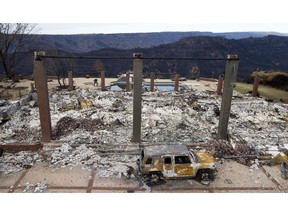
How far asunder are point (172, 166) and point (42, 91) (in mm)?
7017

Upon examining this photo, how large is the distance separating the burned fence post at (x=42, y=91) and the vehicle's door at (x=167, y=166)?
6.36m

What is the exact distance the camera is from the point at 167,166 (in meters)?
9.80

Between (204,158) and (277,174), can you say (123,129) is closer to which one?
(204,158)

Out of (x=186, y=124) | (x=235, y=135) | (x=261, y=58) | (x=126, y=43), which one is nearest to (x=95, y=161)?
(x=186, y=124)

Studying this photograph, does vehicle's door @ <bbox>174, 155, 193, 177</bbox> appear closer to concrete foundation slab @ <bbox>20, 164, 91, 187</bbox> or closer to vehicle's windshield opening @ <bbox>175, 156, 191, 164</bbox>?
vehicle's windshield opening @ <bbox>175, 156, 191, 164</bbox>

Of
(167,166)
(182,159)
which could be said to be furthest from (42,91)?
(182,159)

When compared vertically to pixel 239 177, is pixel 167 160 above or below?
above

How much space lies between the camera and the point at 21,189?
9555mm

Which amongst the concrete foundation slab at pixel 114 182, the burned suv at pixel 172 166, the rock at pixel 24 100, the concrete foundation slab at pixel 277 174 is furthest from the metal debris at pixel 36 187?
the rock at pixel 24 100

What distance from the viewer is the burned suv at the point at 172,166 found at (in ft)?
32.2

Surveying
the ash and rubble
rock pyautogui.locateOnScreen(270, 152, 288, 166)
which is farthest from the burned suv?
rock pyautogui.locateOnScreen(270, 152, 288, 166)

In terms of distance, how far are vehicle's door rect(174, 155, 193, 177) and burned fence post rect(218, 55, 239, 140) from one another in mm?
4289

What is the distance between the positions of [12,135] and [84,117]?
4354 millimetres

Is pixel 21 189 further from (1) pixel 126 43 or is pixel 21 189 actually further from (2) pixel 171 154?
(1) pixel 126 43
